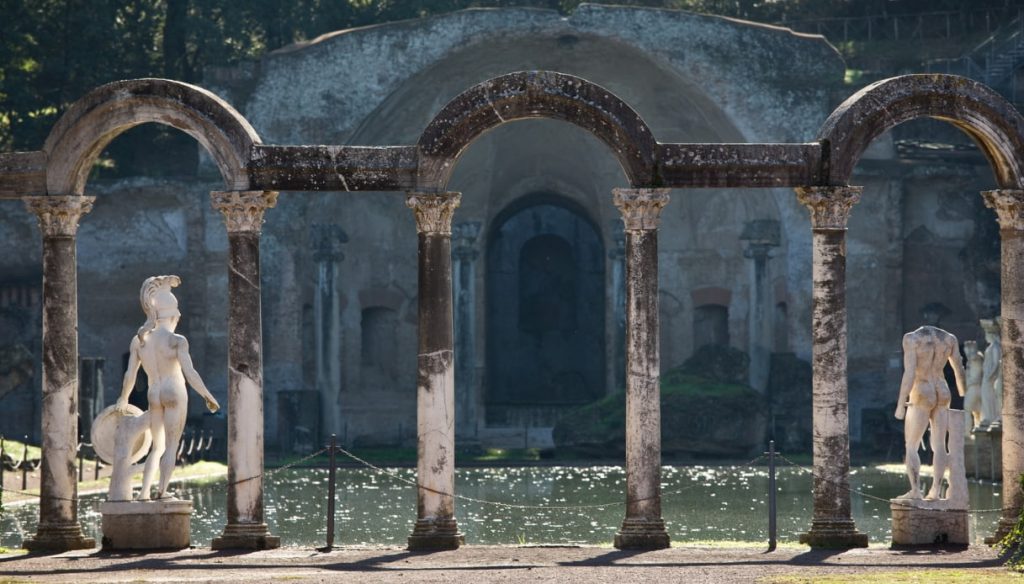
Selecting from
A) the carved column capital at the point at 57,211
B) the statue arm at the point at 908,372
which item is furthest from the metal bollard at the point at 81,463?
the statue arm at the point at 908,372

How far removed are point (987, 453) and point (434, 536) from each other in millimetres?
13171

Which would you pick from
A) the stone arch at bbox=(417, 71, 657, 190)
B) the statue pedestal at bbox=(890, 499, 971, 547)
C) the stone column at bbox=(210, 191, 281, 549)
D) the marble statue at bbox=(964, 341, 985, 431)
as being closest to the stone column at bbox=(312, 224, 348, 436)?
the marble statue at bbox=(964, 341, 985, 431)

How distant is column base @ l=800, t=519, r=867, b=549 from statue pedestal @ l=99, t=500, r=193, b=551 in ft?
18.8

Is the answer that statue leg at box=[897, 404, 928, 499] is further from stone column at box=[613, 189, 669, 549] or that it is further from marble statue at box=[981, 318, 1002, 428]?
marble statue at box=[981, 318, 1002, 428]

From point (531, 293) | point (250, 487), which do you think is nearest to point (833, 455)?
point (250, 487)

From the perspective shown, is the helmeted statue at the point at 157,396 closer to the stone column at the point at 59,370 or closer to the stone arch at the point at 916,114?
the stone column at the point at 59,370

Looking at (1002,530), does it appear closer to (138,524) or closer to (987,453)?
(138,524)

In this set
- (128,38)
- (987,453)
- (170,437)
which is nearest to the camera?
(170,437)

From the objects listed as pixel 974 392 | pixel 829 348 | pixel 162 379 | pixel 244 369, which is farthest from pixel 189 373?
pixel 974 392

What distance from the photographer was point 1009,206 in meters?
17.5

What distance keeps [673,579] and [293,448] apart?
20797mm

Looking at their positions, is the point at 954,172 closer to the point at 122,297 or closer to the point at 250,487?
the point at 122,297

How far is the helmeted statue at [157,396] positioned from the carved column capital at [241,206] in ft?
2.54

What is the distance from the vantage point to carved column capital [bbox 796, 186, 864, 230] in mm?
17438
